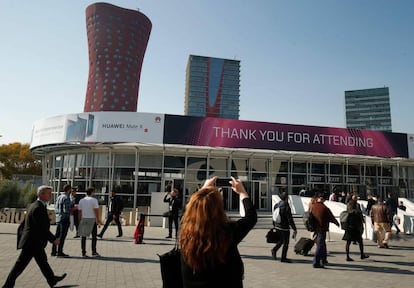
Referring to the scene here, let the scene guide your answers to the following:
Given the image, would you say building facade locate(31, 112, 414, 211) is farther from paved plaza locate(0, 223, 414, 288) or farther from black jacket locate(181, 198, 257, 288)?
black jacket locate(181, 198, 257, 288)

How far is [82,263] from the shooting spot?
281 inches

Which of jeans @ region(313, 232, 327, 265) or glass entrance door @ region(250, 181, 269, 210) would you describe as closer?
jeans @ region(313, 232, 327, 265)

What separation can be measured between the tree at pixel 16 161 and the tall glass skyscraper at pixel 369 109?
163 meters

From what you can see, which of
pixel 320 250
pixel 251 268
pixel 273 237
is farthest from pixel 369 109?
pixel 251 268

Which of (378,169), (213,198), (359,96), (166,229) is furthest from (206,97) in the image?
(213,198)

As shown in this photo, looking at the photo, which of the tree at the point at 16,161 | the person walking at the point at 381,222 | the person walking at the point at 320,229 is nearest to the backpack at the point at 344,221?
the person walking at the point at 320,229

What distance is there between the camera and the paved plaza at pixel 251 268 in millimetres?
5773

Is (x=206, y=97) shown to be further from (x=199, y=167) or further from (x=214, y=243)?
(x=214, y=243)

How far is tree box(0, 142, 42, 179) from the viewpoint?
5409 centimetres

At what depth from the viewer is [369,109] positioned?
554ft

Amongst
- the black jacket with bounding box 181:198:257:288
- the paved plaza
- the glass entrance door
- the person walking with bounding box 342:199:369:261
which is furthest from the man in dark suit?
the glass entrance door

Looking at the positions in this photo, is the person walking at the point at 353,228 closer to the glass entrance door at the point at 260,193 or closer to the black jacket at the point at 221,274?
the black jacket at the point at 221,274

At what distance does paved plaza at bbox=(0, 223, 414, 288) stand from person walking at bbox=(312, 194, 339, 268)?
23cm

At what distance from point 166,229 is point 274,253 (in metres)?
7.19
